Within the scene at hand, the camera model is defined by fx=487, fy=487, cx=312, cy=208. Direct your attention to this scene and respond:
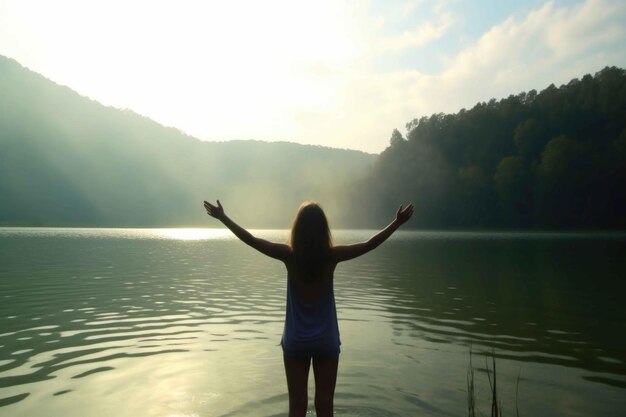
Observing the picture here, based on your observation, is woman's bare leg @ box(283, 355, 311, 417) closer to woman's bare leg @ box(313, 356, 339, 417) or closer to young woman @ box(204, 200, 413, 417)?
young woman @ box(204, 200, 413, 417)

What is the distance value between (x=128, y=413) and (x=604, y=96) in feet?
428

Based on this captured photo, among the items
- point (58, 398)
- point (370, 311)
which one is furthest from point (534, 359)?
point (58, 398)

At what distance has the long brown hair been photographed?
16.7ft

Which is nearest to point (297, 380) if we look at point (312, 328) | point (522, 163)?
point (312, 328)

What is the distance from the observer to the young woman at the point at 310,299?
511 cm

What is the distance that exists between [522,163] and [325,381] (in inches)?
4892

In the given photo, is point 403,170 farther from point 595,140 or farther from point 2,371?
point 2,371

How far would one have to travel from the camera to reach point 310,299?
5.32m

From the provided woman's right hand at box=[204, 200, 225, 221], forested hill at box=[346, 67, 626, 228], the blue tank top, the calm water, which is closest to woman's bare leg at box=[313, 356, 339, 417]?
the blue tank top

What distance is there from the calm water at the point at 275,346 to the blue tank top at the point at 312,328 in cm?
338

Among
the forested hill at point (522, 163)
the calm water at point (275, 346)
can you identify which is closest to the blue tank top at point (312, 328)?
the calm water at point (275, 346)

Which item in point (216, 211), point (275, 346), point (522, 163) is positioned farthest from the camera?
point (522, 163)

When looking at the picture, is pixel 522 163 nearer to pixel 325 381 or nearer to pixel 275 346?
pixel 275 346

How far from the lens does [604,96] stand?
114m
